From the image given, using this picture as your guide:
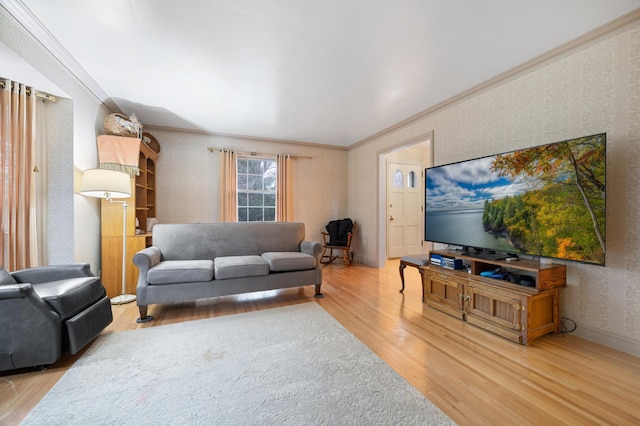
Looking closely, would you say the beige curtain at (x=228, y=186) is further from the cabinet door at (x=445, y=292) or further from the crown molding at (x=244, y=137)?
the cabinet door at (x=445, y=292)

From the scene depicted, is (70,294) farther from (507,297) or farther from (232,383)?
(507,297)

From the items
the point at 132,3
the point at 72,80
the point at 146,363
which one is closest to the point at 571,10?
the point at 132,3

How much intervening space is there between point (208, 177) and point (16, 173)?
2.64 metres

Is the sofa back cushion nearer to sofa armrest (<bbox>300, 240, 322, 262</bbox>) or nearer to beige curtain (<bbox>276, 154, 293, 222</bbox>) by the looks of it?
sofa armrest (<bbox>300, 240, 322, 262</bbox>)

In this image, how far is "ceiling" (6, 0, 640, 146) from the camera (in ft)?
6.25

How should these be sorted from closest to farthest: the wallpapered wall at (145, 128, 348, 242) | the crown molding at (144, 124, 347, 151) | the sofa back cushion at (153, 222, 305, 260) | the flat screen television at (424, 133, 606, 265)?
the flat screen television at (424, 133, 606, 265) → the sofa back cushion at (153, 222, 305, 260) → the crown molding at (144, 124, 347, 151) → the wallpapered wall at (145, 128, 348, 242)

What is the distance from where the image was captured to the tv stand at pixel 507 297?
6.90 feet

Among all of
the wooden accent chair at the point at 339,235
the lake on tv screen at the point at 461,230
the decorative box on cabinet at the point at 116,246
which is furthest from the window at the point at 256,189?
the lake on tv screen at the point at 461,230

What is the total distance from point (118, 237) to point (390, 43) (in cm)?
385

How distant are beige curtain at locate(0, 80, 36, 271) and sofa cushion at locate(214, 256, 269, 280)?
1757 mm

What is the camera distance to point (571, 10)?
6.21 feet

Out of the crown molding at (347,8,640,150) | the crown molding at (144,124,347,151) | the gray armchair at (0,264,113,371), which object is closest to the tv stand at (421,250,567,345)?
the crown molding at (347,8,640,150)

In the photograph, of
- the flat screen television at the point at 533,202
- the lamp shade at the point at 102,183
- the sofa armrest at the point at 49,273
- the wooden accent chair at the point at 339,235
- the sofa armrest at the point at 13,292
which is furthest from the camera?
the wooden accent chair at the point at 339,235

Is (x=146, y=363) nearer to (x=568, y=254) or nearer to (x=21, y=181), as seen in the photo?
(x=21, y=181)
